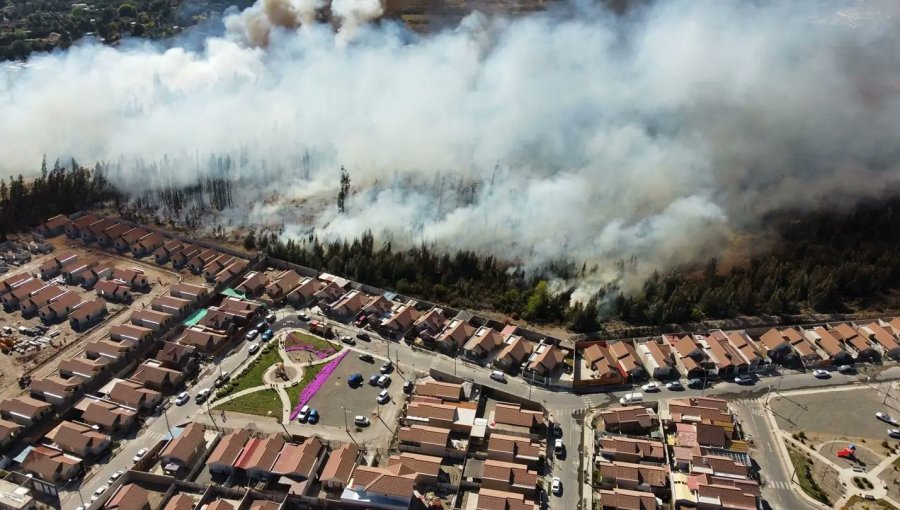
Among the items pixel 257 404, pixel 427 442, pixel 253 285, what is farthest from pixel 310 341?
pixel 427 442

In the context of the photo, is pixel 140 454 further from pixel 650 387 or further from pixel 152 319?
pixel 650 387

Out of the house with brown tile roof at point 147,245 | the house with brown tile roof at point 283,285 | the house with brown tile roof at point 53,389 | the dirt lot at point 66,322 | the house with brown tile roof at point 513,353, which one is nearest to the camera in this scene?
the house with brown tile roof at point 53,389

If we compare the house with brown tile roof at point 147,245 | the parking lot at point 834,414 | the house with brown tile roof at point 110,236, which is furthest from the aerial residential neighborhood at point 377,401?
the house with brown tile roof at point 110,236

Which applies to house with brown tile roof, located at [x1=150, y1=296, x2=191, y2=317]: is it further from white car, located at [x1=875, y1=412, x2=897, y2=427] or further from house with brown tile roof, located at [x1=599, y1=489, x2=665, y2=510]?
white car, located at [x1=875, y1=412, x2=897, y2=427]

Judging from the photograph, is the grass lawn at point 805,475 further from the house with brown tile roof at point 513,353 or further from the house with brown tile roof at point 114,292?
the house with brown tile roof at point 114,292

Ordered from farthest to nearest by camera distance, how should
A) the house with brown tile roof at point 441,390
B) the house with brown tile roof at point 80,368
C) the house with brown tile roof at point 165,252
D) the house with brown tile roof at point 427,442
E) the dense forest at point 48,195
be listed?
the dense forest at point 48,195, the house with brown tile roof at point 165,252, the house with brown tile roof at point 80,368, the house with brown tile roof at point 441,390, the house with brown tile roof at point 427,442

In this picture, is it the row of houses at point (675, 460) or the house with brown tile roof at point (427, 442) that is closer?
the row of houses at point (675, 460)
